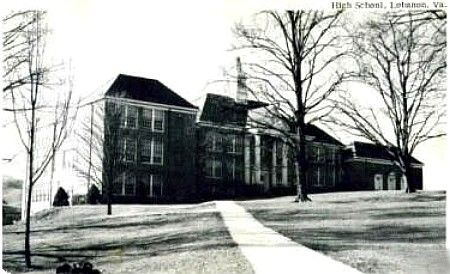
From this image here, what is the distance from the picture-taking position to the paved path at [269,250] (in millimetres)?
6778

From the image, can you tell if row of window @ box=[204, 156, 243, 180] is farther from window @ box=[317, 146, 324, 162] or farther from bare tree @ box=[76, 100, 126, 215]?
bare tree @ box=[76, 100, 126, 215]

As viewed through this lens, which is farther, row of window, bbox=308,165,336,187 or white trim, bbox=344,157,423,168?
row of window, bbox=308,165,336,187

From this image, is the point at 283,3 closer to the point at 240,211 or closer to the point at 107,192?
the point at 240,211

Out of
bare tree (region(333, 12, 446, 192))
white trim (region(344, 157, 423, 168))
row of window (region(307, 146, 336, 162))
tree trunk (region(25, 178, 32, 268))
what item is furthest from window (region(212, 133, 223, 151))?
tree trunk (region(25, 178, 32, 268))

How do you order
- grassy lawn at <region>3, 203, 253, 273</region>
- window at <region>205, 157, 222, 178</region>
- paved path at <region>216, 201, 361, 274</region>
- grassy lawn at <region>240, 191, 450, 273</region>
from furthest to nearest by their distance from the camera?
window at <region>205, 157, 222, 178</region> → grassy lawn at <region>3, 203, 253, 273</region> → grassy lawn at <region>240, 191, 450, 273</region> → paved path at <region>216, 201, 361, 274</region>

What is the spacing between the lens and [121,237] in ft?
24.3

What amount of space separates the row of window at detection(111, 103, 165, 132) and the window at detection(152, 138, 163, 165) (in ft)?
0.49

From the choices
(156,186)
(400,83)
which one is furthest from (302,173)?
(156,186)

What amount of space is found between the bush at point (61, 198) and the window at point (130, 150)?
0.78 m

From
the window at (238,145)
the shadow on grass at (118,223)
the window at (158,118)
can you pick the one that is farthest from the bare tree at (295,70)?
the shadow on grass at (118,223)

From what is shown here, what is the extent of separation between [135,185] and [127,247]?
67 centimetres

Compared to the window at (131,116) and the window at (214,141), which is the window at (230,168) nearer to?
the window at (214,141)

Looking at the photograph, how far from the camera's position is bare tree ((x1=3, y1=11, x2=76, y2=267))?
7.65 m

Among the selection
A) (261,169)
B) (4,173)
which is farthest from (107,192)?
(261,169)
